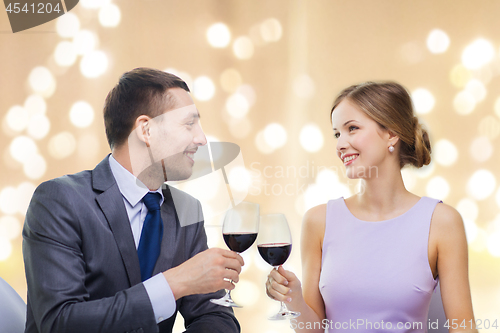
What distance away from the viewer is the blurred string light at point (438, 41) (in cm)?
194

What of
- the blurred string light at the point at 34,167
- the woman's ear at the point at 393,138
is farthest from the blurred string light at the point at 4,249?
the woman's ear at the point at 393,138

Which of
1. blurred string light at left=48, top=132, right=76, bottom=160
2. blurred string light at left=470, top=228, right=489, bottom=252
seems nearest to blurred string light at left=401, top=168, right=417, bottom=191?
blurred string light at left=470, top=228, right=489, bottom=252

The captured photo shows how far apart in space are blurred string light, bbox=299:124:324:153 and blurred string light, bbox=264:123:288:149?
0.30 feet

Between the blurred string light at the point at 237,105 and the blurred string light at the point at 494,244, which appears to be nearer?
the blurred string light at the point at 494,244

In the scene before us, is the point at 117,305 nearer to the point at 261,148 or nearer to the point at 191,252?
the point at 191,252

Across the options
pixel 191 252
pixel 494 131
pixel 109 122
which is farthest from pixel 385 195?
pixel 494 131

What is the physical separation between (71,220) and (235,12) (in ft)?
4.90

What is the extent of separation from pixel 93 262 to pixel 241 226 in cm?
36

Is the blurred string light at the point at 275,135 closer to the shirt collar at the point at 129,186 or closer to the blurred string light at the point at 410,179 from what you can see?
the blurred string light at the point at 410,179

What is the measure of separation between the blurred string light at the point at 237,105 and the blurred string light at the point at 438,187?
0.94 meters

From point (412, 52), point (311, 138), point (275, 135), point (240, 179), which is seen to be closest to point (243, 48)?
point (275, 135)

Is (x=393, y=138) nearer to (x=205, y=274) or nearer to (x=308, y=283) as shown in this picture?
(x=308, y=283)

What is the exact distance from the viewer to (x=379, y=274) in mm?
1117

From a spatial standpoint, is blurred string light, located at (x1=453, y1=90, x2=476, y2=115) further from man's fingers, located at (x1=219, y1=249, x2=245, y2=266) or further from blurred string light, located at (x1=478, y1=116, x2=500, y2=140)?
man's fingers, located at (x1=219, y1=249, x2=245, y2=266)
